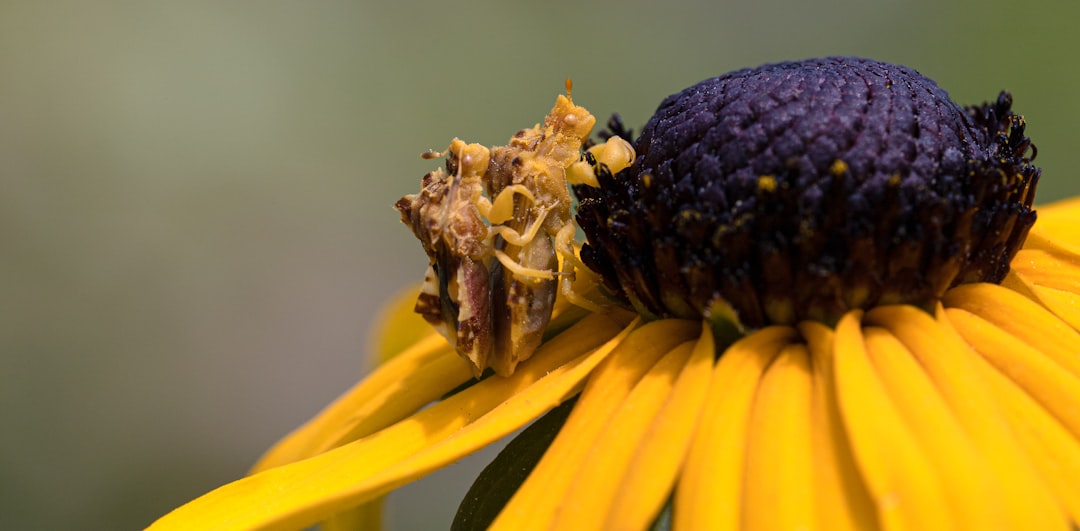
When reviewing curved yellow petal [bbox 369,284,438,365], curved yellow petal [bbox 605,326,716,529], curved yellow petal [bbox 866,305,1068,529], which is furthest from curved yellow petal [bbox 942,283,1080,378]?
curved yellow petal [bbox 369,284,438,365]

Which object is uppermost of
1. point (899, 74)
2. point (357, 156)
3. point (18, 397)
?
point (899, 74)

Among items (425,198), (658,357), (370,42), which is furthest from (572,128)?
(370,42)

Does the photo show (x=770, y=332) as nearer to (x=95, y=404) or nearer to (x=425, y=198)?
(x=425, y=198)

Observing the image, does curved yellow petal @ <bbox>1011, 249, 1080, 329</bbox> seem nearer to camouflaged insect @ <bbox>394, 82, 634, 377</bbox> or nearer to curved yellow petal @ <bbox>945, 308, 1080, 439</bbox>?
curved yellow petal @ <bbox>945, 308, 1080, 439</bbox>

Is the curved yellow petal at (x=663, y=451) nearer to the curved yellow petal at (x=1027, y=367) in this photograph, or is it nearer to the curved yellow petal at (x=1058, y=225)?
the curved yellow petal at (x=1027, y=367)

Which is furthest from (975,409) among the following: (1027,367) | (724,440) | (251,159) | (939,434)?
(251,159)

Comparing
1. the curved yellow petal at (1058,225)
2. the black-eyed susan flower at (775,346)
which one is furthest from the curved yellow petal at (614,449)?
the curved yellow petal at (1058,225)
